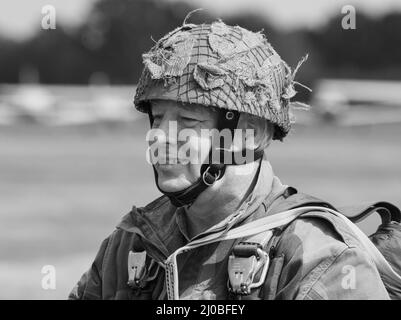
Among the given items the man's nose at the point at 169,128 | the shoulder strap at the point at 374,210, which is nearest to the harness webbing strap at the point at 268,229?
the shoulder strap at the point at 374,210

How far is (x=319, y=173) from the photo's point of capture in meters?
26.1

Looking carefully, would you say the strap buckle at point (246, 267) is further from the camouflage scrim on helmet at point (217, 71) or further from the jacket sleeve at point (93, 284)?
the jacket sleeve at point (93, 284)

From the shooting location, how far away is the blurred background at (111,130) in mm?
14719

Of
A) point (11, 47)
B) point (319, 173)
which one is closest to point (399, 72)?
point (11, 47)

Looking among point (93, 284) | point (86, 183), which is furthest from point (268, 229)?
point (86, 183)

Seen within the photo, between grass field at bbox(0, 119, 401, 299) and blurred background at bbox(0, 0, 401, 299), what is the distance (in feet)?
0.11

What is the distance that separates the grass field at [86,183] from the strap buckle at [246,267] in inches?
49.5

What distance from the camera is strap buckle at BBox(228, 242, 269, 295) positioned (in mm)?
3012

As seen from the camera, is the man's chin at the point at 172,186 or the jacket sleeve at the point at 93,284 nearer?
the man's chin at the point at 172,186
